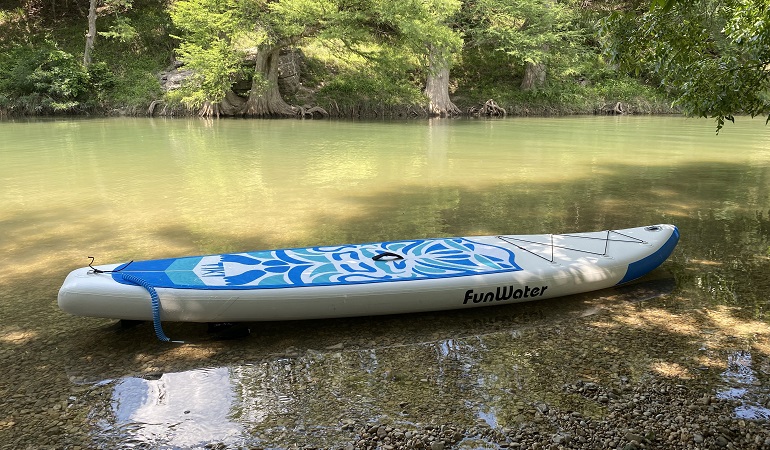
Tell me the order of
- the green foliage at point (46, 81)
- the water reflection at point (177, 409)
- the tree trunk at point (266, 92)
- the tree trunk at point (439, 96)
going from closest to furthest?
the water reflection at point (177, 409), the tree trunk at point (266, 92), the green foliage at point (46, 81), the tree trunk at point (439, 96)

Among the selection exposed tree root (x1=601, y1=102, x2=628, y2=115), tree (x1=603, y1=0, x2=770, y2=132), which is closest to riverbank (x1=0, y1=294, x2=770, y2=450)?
tree (x1=603, y1=0, x2=770, y2=132)

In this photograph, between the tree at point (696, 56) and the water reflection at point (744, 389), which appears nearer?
the water reflection at point (744, 389)

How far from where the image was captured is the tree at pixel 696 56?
16.3 feet

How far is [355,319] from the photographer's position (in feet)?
12.6

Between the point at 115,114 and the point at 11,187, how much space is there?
591 inches

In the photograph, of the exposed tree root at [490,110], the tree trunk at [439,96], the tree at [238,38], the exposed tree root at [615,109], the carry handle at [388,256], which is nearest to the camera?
the carry handle at [388,256]

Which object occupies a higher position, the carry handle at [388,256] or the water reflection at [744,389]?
the carry handle at [388,256]

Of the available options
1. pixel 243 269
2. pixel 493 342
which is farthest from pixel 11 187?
pixel 493 342

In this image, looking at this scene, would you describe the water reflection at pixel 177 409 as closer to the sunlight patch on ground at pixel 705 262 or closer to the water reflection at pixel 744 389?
the water reflection at pixel 744 389

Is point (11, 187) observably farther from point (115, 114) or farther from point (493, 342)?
point (115, 114)

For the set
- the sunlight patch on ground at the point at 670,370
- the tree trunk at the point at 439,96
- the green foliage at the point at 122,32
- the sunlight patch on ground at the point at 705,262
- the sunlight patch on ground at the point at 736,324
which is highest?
the green foliage at the point at 122,32

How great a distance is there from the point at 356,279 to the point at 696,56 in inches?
158

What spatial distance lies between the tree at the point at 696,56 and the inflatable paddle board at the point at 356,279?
1537mm

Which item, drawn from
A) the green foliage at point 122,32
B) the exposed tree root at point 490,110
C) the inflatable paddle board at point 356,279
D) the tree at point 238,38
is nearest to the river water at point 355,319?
the inflatable paddle board at point 356,279
